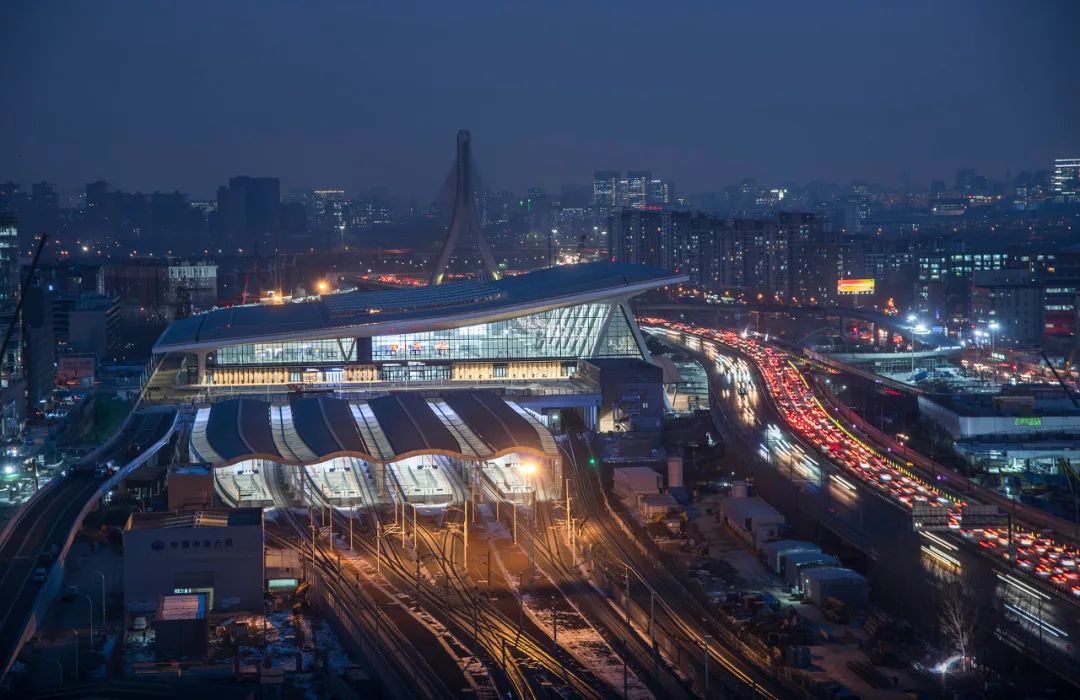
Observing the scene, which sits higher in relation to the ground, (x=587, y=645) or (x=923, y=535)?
(x=923, y=535)

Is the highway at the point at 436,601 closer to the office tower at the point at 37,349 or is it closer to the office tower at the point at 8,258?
the office tower at the point at 37,349

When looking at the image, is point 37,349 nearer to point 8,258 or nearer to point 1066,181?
point 8,258

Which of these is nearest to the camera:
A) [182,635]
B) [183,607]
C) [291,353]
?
[182,635]

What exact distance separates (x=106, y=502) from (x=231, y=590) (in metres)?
2.95

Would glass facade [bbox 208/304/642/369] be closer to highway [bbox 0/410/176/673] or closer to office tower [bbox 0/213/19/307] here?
highway [bbox 0/410/176/673]

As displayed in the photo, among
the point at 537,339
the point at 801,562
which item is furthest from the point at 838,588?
the point at 537,339

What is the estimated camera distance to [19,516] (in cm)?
1042

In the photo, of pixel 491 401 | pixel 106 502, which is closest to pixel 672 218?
pixel 491 401

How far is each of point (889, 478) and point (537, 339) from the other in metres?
5.86

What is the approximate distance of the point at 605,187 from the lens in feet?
207

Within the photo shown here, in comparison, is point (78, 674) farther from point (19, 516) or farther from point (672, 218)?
point (672, 218)

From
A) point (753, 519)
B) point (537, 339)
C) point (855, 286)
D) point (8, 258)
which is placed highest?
point (8, 258)

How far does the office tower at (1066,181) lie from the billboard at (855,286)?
26.8 m

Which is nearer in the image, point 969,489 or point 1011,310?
point 969,489
